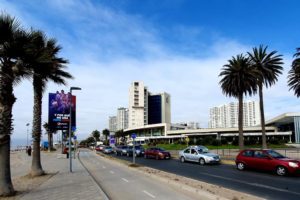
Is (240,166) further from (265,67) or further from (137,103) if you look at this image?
(137,103)

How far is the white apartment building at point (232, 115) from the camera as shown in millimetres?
170250

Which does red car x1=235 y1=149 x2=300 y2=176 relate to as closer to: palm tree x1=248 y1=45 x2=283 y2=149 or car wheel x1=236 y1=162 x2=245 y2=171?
car wheel x1=236 y1=162 x2=245 y2=171

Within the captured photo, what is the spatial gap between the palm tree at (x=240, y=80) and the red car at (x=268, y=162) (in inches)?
921

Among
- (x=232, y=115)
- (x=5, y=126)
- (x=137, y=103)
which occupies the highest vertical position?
(x=137, y=103)

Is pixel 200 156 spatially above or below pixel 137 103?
below

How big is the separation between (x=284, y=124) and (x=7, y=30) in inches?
3907

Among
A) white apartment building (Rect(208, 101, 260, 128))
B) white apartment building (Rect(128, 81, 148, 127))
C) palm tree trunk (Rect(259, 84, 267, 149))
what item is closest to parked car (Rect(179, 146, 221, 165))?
palm tree trunk (Rect(259, 84, 267, 149))

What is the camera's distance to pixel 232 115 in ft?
592

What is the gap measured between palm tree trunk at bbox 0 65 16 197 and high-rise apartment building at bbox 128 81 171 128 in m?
156

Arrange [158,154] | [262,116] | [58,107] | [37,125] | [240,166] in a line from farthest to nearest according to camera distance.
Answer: [262,116] < [158,154] < [58,107] < [240,166] < [37,125]

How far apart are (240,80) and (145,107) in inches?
5178

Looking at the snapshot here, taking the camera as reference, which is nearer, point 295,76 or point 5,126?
point 5,126

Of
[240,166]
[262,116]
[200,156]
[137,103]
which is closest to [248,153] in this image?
[240,166]

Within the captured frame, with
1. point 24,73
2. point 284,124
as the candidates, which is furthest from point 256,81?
point 284,124
